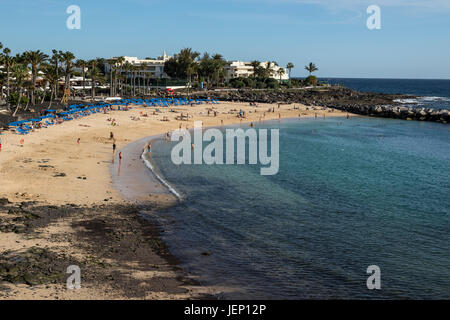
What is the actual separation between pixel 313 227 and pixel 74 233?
1347 centimetres

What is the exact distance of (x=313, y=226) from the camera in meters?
25.0

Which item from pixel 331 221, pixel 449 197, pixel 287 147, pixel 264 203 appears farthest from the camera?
pixel 287 147

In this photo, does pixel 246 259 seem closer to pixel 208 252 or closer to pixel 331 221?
pixel 208 252

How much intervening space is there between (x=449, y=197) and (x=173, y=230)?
2333 centimetres

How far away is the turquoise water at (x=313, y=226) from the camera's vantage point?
58.9 ft

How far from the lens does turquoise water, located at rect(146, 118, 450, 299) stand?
17938 mm

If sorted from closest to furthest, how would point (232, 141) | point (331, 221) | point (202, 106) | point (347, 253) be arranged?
1. point (347, 253)
2. point (331, 221)
3. point (232, 141)
4. point (202, 106)

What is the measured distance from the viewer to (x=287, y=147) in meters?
56.8

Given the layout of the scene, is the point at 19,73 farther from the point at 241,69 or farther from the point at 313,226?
the point at 241,69
